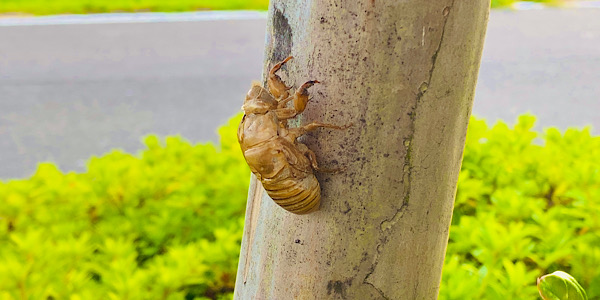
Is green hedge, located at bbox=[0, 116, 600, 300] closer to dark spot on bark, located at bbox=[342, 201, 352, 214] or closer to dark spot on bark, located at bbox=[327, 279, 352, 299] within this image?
dark spot on bark, located at bbox=[327, 279, 352, 299]

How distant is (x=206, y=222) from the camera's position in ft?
8.15

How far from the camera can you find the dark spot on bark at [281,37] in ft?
3.86

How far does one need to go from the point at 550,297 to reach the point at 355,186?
651 millimetres

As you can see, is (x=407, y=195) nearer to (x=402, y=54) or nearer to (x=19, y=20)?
(x=402, y=54)

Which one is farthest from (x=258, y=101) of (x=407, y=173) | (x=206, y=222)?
(x=206, y=222)

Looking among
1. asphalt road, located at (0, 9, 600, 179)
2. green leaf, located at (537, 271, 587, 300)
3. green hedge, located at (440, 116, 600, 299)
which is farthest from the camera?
asphalt road, located at (0, 9, 600, 179)

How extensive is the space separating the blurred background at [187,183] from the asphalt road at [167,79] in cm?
2

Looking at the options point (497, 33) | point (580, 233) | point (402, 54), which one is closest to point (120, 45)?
point (497, 33)

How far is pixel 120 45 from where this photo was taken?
23.7 ft

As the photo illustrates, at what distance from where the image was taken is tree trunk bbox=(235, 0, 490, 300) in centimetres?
107

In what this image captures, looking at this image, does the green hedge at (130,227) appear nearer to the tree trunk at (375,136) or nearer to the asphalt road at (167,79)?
the tree trunk at (375,136)

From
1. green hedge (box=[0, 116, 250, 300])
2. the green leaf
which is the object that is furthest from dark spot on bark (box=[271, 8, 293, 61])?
→ green hedge (box=[0, 116, 250, 300])

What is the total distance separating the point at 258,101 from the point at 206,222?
129 cm

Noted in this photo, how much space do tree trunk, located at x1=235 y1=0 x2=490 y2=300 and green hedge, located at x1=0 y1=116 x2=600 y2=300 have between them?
0.59m
